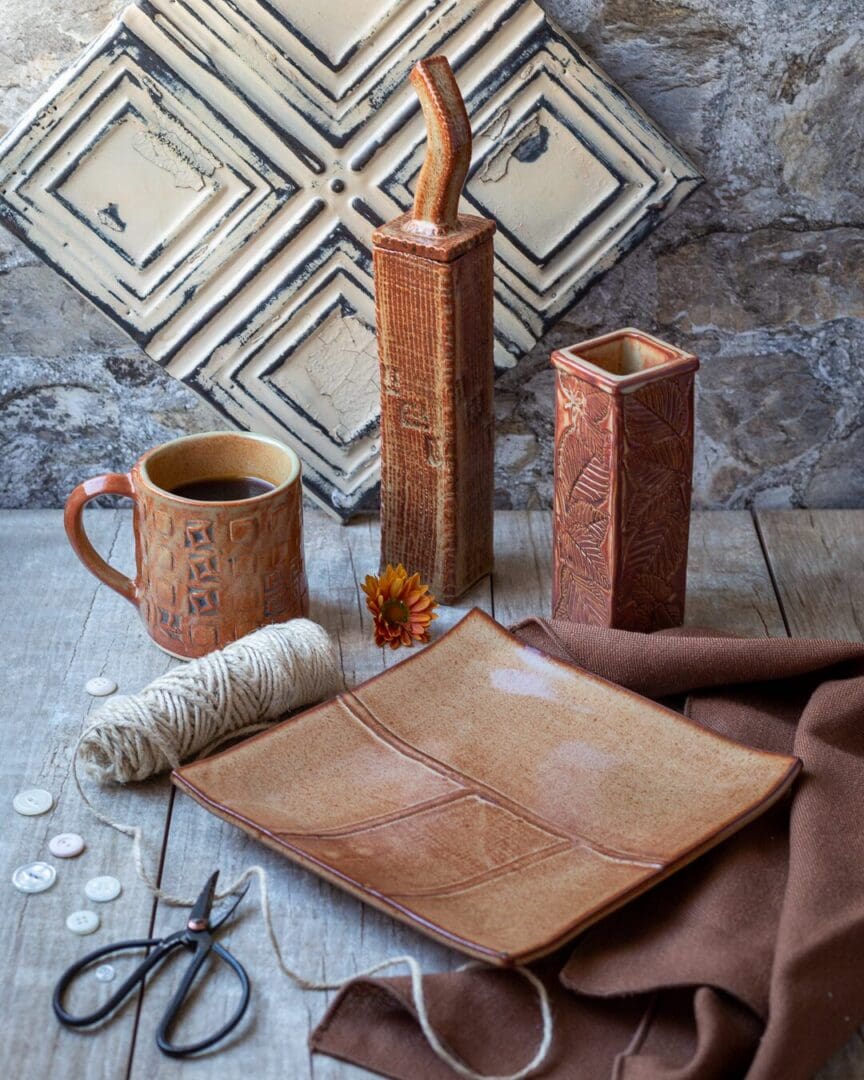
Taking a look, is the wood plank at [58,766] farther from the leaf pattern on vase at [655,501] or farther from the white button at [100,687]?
the leaf pattern on vase at [655,501]

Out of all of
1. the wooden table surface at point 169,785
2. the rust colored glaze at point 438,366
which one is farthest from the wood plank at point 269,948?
the rust colored glaze at point 438,366

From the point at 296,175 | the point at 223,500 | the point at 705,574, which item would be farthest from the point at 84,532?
the point at 705,574

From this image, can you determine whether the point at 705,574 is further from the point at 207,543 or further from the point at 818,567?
the point at 207,543

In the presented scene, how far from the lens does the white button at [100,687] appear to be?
0.90 m

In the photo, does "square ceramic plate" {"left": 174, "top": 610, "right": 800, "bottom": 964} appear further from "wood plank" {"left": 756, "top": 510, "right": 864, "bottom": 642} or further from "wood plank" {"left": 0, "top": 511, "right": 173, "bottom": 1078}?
"wood plank" {"left": 756, "top": 510, "right": 864, "bottom": 642}

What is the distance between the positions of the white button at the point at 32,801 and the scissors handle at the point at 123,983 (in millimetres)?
128

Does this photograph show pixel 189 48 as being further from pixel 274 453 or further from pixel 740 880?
pixel 740 880

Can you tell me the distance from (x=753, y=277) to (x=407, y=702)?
45cm

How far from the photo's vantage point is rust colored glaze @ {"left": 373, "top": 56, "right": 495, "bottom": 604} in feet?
2.95

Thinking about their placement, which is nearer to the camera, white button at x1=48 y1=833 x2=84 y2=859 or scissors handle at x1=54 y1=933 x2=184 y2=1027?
scissors handle at x1=54 y1=933 x2=184 y2=1027

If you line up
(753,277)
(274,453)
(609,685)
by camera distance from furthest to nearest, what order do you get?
(753,277) < (274,453) < (609,685)

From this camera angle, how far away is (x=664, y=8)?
3.23 feet

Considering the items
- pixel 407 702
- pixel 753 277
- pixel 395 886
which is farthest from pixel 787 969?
pixel 753 277

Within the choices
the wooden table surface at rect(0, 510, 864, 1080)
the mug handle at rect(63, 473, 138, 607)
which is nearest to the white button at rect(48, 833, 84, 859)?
the wooden table surface at rect(0, 510, 864, 1080)
